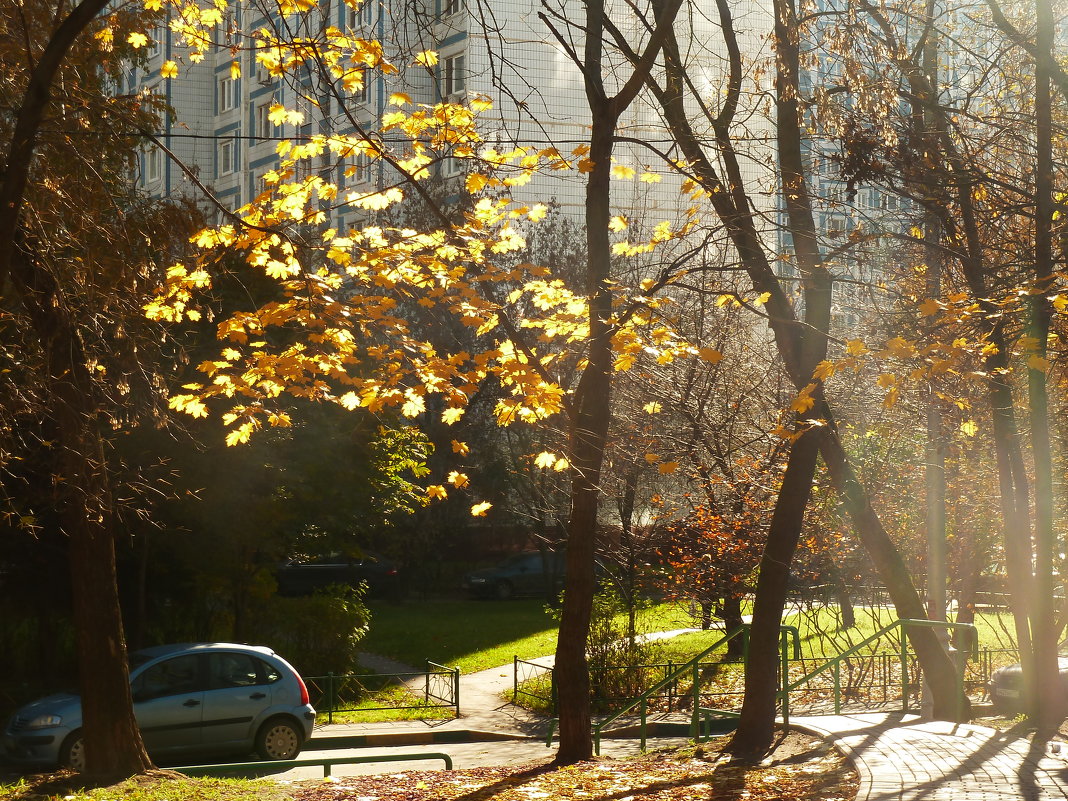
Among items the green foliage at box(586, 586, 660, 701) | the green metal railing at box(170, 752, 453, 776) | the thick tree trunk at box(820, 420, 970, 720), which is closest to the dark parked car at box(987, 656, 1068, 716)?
the thick tree trunk at box(820, 420, 970, 720)

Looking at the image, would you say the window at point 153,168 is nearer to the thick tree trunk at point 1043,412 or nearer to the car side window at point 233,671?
the car side window at point 233,671

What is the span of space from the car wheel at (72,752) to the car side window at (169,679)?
86cm

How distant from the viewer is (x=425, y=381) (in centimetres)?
950

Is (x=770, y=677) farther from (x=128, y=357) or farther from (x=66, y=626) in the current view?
(x=66, y=626)

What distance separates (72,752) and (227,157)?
40.5 meters

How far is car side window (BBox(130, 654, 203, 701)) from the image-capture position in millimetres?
13375

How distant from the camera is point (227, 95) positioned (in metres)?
48.9

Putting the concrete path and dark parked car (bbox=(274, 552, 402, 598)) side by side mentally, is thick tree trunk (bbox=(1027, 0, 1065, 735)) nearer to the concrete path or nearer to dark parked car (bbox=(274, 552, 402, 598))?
the concrete path

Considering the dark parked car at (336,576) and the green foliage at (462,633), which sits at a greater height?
the dark parked car at (336,576)

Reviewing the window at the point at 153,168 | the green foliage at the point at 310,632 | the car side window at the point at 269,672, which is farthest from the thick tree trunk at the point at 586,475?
the window at the point at 153,168

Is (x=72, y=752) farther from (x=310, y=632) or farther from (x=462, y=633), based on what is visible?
(x=462, y=633)

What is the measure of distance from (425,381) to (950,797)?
16.9ft

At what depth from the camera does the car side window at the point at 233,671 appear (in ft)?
45.7

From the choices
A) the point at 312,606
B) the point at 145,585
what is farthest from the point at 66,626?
the point at 312,606
